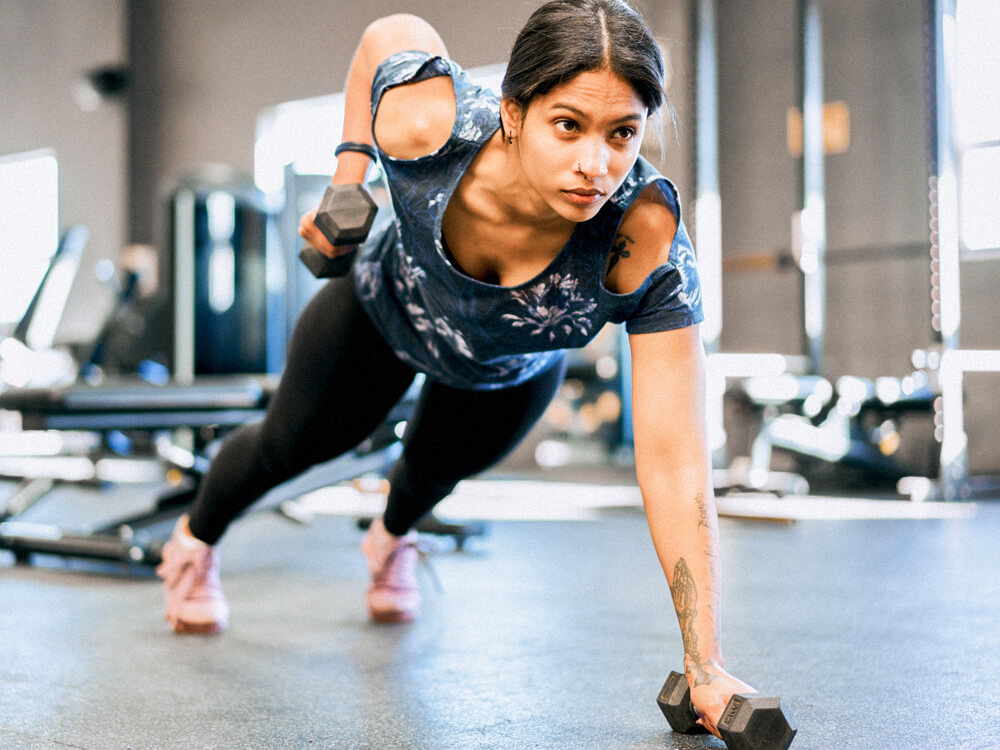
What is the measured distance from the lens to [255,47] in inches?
275

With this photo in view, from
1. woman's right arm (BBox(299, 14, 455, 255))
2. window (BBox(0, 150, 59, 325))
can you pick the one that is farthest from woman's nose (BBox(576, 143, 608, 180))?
window (BBox(0, 150, 59, 325))

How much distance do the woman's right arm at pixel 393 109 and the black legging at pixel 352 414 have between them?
19cm

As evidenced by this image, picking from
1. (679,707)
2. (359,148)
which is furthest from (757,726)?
(359,148)

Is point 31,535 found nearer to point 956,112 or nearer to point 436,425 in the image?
point 436,425

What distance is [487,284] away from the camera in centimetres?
116

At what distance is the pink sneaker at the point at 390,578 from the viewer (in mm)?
1837

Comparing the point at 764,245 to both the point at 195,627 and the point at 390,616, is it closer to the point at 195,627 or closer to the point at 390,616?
the point at 390,616

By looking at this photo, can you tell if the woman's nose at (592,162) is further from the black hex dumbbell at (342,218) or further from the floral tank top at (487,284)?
the black hex dumbbell at (342,218)

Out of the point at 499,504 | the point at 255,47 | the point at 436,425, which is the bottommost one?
the point at 499,504

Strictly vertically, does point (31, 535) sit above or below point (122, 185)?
below

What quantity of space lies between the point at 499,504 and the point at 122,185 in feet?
17.1

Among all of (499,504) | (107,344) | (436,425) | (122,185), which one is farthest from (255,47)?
(436,425)

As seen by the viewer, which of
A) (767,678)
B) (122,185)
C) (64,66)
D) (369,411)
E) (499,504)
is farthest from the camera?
(64,66)

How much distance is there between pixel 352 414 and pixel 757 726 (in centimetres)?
78
